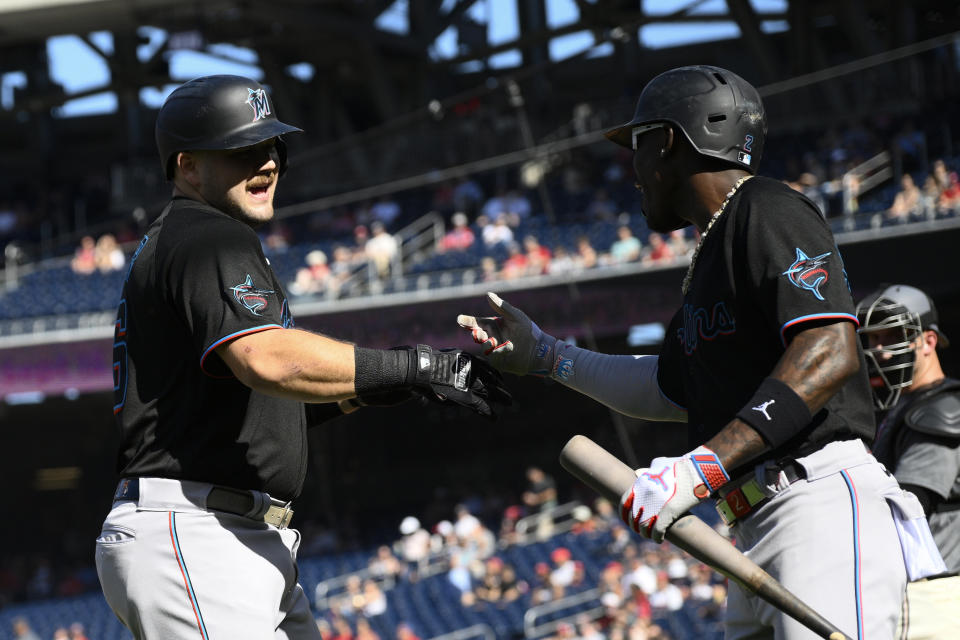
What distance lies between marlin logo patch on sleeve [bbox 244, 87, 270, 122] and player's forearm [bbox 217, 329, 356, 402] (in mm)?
623

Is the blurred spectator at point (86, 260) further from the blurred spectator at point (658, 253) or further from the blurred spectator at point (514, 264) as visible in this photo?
the blurred spectator at point (658, 253)

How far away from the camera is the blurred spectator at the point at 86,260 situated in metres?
18.1

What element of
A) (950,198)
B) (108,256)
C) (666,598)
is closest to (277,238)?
(108,256)

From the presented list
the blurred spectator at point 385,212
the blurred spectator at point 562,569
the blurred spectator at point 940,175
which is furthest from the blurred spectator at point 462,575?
the blurred spectator at point 385,212

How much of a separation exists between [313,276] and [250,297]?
13.3 metres

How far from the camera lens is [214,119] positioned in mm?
3033

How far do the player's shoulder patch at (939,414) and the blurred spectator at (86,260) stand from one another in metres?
15.8

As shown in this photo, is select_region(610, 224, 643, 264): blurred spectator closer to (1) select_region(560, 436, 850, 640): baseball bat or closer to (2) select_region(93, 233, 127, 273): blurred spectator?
(2) select_region(93, 233, 127, 273): blurred spectator

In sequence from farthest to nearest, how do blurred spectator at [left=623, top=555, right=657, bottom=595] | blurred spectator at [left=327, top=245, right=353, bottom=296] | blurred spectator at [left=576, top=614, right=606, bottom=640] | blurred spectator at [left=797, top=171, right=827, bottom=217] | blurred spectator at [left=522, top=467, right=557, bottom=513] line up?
blurred spectator at [left=327, top=245, right=353, bottom=296]
blurred spectator at [left=522, top=467, right=557, bottom=513]
blurred spectator at [left=797, top=171, right=827, bottom=217]
blurred spectator at [left=623, top=555, right=657, bottom=595]
blurred spectator at [left=576, top=614, right=606, bottom=640]

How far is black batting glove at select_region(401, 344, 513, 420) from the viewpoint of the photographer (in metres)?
2.98

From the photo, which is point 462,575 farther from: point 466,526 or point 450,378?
point 450,378

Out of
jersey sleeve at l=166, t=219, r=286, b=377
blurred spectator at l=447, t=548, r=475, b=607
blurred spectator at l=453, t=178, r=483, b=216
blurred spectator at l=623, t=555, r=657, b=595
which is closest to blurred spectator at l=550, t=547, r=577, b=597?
blurred spectator at l=623, t=555, r=657, b=595

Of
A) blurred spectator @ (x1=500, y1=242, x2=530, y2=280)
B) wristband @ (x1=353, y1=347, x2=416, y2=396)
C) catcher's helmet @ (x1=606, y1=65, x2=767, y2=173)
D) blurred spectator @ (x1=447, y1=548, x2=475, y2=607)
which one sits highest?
catcher's helmet @ (x1=606, y1=65, x2=767, y2=173)

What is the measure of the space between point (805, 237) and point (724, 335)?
0.30 m
